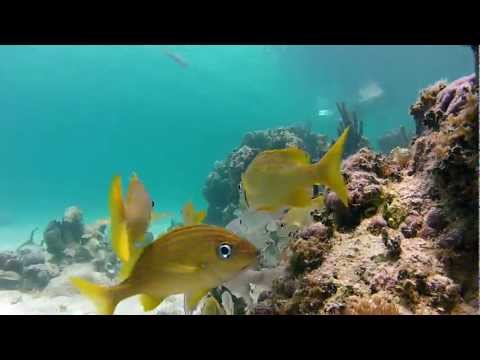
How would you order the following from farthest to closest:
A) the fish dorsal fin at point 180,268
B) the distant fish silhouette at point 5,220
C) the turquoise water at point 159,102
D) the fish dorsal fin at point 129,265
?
the turquoise water at point 159,102, the distant fish silhouette at point 5,220, the fish dorsal fin at point 129,265, the fish dorsal fin at point 180,268

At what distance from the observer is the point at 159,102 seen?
124812mm

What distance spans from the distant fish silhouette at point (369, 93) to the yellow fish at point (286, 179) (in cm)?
4708

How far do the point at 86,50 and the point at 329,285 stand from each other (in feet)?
340

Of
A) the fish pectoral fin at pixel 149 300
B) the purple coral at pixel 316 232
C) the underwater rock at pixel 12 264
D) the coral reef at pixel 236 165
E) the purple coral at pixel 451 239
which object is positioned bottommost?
the fish pectoral fin at pixel 149 300

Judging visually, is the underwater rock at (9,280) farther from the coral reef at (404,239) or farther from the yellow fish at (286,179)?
the yellow fish at (286,179)

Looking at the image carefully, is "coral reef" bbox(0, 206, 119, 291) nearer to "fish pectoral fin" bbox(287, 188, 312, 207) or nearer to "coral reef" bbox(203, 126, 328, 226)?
"coral reef" bbox(203, 126, 328, 226)

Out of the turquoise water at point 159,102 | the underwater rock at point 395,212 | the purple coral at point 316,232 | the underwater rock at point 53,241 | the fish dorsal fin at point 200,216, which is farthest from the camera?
the turquoise water at point 159,102

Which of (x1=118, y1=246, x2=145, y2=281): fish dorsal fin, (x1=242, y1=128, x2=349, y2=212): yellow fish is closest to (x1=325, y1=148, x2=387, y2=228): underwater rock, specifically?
(x1=242, y1=128, x2=349, y2=212): yellow fish

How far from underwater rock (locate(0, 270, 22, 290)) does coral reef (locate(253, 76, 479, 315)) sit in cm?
1076

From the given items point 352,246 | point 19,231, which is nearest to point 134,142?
point 19,231

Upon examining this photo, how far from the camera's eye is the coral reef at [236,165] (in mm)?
→ 17266

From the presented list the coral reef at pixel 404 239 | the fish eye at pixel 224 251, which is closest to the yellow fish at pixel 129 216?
the fish eye at pixel 224 251

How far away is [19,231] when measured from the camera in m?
29.4
